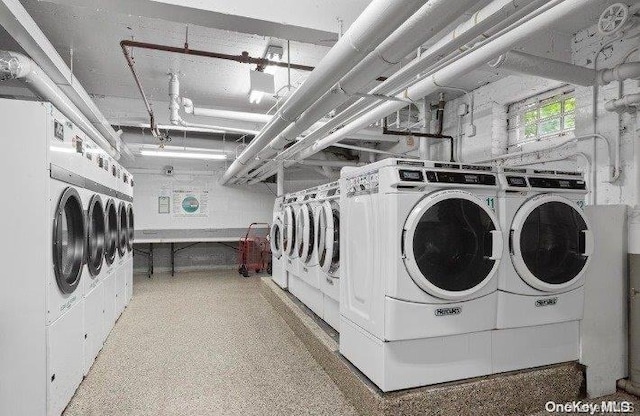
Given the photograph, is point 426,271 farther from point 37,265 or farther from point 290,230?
point 290,230

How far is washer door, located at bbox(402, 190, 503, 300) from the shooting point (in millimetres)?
2131

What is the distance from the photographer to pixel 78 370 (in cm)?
267

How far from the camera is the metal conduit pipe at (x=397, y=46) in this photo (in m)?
1.41

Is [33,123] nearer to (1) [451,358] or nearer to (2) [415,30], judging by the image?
(2) [415,30]

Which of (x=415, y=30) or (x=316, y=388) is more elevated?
(x=415, y=30)

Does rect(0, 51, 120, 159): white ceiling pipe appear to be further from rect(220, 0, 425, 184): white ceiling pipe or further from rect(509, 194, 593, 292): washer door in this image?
rect(509, 194, 593, 292): washer door

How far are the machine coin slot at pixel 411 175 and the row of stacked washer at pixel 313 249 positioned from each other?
133 cm

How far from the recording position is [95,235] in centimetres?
339

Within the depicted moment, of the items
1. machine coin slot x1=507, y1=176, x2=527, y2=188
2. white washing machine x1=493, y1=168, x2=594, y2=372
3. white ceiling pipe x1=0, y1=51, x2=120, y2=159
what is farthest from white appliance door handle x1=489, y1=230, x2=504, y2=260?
white ceiling pipe x1=0, y1=51, x2=120, y2=159

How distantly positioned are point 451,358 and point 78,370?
2.72 metres

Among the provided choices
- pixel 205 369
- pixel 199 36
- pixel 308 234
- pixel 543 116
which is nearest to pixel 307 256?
pixel 308 234

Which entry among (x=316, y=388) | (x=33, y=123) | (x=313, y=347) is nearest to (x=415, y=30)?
(x=33, y=123)

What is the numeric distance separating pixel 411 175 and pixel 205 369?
7.92 feet

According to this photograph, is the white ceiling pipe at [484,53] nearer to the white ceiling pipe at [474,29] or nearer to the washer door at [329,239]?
the white ceiling pipe at [474,29]
